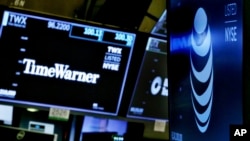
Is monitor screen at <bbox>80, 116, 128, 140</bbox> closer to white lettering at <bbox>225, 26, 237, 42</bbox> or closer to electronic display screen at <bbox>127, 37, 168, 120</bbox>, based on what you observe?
electronic display screen at <bbox>127, 37, 168, 120</bbox>

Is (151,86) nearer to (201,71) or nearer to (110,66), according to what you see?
(110,66)

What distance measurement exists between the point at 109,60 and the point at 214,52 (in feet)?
6.63

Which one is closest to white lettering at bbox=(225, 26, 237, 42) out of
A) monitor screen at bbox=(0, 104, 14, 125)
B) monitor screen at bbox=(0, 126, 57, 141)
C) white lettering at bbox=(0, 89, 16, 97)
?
monitor screen at bbox=(0, 126, 57, 141)

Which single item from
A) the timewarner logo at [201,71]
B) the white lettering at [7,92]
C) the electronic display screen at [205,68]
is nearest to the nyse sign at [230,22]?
the electronic display screen at [205,68]

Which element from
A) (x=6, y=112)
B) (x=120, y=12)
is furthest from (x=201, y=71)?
(x=120, y=12)

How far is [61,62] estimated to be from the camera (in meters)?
3.16

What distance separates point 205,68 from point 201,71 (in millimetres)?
34

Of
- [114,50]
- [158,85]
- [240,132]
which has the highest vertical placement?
[114,50]

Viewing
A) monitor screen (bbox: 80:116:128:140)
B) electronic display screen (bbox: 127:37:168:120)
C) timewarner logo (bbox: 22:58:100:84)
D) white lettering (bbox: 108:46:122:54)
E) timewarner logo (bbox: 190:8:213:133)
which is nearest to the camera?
timewarner logo (bbox: 190:8:213:133)

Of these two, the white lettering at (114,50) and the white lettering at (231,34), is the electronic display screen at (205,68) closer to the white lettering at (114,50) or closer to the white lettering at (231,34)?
the white lettering at (231,34)

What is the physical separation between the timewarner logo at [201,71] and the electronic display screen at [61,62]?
5.84 ft

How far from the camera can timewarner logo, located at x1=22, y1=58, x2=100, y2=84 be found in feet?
10.2

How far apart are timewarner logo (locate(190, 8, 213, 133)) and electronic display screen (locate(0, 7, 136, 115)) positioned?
1779 mm

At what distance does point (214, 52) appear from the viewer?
1237mm
